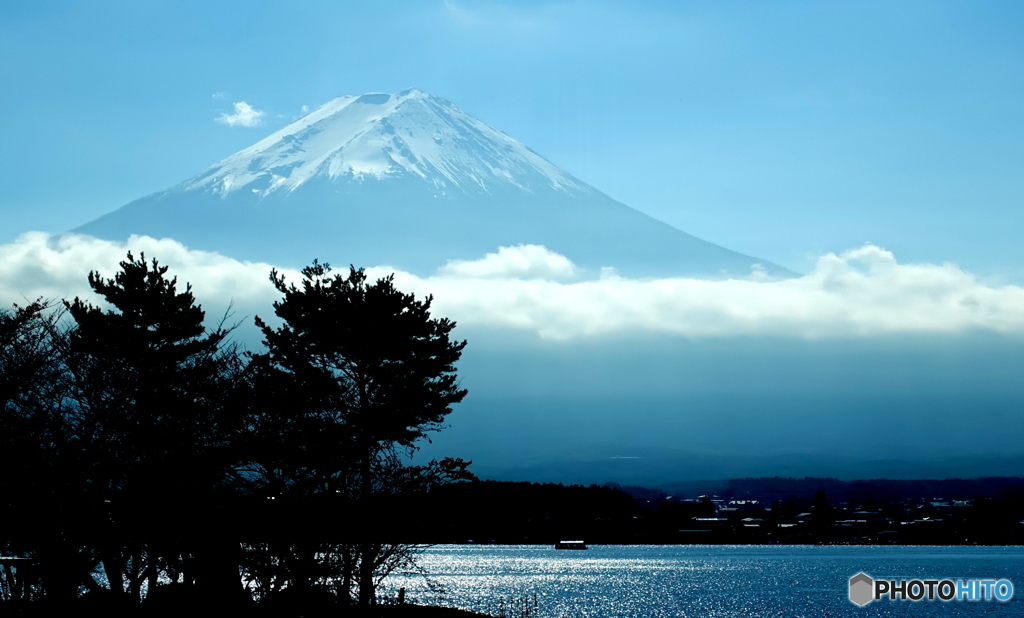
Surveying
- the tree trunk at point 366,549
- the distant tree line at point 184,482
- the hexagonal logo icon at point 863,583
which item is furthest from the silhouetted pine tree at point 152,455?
the hexagonal logo icon at point 863,583

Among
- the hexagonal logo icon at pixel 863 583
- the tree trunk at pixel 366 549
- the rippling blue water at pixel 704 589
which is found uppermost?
the tree trunk at pixel 366 549

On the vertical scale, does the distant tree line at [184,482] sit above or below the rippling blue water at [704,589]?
above

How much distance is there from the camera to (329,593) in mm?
20562

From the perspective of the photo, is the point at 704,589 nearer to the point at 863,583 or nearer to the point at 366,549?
the point at 863,583

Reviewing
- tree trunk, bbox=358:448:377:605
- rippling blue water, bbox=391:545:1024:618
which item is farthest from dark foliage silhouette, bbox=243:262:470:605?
rippling blue water, bbox=391:545:1024:618

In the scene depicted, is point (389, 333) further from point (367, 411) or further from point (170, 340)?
point (170, 340)

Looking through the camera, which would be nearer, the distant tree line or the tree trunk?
the distant tree line

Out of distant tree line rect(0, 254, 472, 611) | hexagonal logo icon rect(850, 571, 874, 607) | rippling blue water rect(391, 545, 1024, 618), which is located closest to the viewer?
distant tree line rect(0, 254, 472, 611)

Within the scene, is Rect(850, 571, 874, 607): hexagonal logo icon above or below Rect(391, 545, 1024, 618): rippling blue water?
above

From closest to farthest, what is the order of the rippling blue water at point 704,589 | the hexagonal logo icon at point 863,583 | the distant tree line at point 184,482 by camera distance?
the distant tree line at point 184,482, the hexagonal logo icon at point 863,583, the rippling blue water at point 704,589

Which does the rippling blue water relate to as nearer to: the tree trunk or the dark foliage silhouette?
the dark foliage silhouette

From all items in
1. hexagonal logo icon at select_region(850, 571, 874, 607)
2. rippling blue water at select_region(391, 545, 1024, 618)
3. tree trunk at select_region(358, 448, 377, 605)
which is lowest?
rippling blue water at select_region(391, 545, 1024, 618)

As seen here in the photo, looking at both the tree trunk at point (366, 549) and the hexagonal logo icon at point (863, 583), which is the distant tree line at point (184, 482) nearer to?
the tree trunk at point (366, 549)

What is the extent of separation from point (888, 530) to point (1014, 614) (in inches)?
5311
